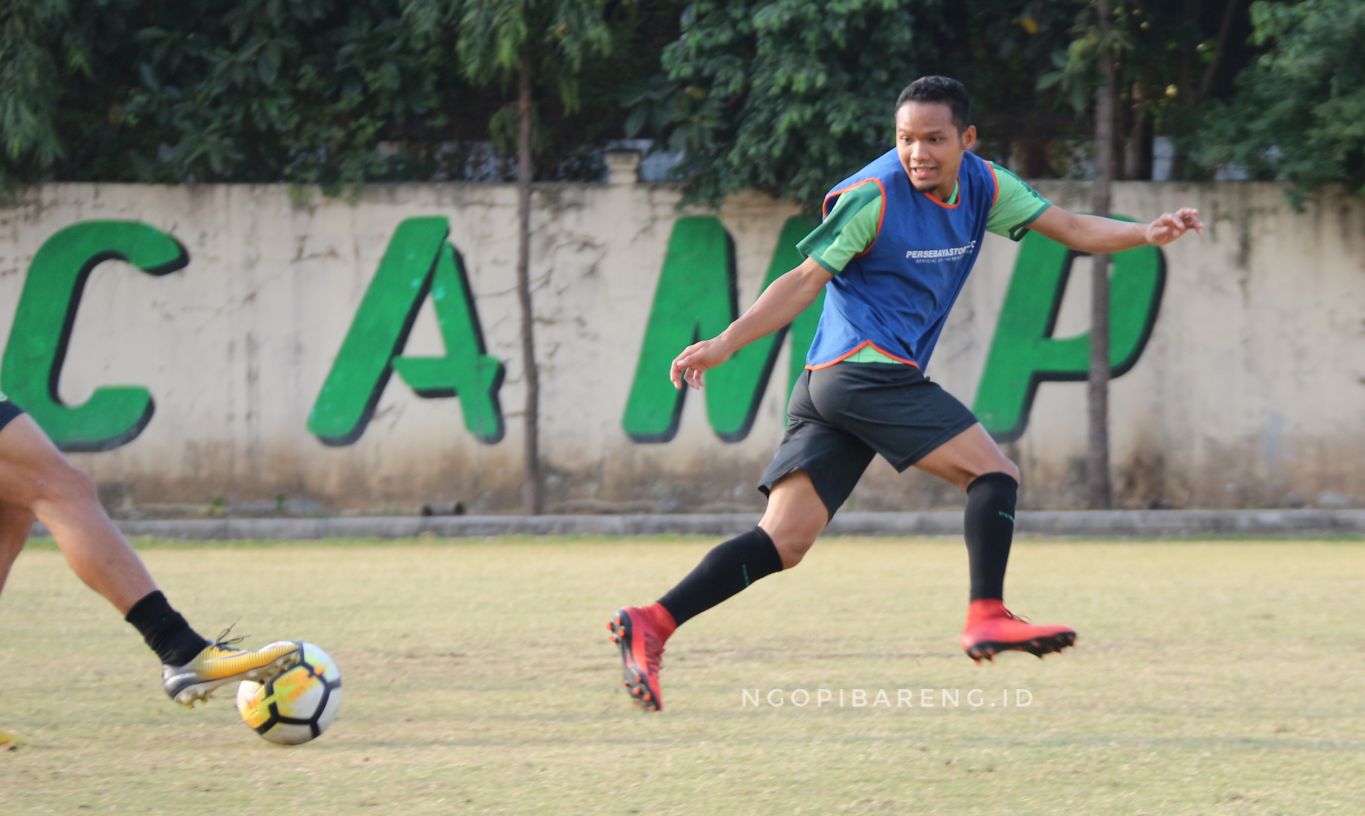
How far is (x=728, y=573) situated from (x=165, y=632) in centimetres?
159

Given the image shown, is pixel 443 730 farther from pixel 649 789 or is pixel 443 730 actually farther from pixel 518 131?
pixel 518 131

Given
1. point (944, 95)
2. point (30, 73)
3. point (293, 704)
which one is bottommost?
point (293, 704)

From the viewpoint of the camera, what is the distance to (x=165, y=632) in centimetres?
526

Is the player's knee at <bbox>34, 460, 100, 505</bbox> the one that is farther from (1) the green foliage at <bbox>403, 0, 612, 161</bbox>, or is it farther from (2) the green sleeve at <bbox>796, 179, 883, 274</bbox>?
(1) the green foliage at <bbox>403, 0, 612, 161</bbox>

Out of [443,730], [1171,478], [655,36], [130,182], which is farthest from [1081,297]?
[443,730]

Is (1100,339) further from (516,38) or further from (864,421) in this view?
(864,421)

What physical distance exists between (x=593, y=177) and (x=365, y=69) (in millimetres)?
1965

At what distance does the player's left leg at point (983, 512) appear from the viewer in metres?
5.19

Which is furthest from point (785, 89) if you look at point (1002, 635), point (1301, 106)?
point (1002, 635)

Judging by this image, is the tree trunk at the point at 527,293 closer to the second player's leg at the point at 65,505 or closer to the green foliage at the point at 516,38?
the green foliage at the point at 516,38

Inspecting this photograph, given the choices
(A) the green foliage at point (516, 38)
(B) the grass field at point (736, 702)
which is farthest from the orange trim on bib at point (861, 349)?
(A) the green foliage at point (516, 38)

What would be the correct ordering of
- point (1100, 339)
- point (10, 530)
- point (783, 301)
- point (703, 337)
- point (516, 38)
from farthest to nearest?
point (703, 337) → point (1100, 339) → point (516, 38) → point (10, 530) → point (783, 301)

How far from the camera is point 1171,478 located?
14164 millimetres

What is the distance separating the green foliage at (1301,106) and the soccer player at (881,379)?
27.0 ft
